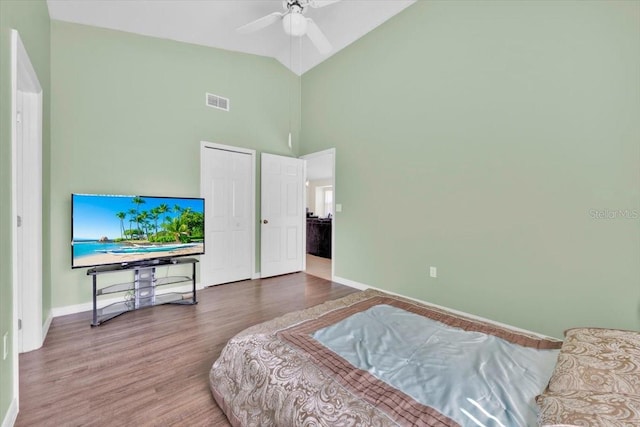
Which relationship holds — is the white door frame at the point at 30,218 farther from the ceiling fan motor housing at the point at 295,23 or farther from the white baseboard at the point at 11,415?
the ceiling fan motor housing at the point at 295,23

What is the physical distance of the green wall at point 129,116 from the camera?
2.92 meters

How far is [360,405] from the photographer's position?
982 millimetres

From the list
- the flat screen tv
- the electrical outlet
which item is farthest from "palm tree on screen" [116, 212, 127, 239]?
the electrical outlet

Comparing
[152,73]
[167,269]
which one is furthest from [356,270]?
[152,73]

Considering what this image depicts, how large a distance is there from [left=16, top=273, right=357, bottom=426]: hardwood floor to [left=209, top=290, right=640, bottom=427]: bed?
354 mm

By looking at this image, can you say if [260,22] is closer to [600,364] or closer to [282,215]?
[282,215]

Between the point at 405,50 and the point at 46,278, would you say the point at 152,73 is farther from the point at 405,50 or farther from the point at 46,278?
the point at 405,50

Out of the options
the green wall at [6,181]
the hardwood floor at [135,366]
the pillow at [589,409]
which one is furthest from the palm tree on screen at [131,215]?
the pillow at [589,409]

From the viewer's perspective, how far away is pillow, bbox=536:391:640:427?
0.66 metres

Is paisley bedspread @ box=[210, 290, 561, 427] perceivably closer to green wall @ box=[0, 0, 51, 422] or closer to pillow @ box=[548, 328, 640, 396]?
pillow @ box=[548, 328, 640, 396]

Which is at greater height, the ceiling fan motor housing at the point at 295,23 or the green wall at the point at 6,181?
the ceiling fan motor housing at the point at 295,23

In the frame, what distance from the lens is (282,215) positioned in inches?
186

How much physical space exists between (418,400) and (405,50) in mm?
3703

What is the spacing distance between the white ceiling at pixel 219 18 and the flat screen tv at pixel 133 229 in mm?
1936
